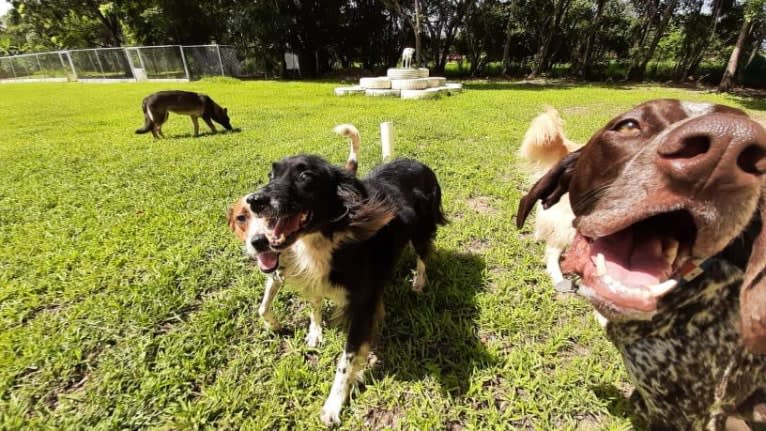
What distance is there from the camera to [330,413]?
198cm

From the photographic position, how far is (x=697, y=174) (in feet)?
2.76

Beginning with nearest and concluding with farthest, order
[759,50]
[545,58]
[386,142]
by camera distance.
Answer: [386,142], [759,50], [545,58]

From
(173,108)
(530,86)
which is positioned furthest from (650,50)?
(173,108)

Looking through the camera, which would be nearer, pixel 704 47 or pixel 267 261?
pixel 267 261

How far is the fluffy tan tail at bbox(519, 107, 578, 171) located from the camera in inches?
120

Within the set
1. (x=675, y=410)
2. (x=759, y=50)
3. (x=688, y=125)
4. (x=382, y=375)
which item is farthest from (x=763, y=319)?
(x=759, y=50)

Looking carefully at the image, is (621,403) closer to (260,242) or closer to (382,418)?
(382,418)

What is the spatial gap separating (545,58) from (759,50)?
1231cm

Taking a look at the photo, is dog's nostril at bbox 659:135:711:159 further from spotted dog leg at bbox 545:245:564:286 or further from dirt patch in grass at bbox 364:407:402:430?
spotted dog leg at bbox 545:245:564:286

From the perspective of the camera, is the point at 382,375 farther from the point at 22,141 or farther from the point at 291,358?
the point at 22,141

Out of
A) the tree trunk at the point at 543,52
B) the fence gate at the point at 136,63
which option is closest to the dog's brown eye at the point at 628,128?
the tree trunk at the point at 543,52

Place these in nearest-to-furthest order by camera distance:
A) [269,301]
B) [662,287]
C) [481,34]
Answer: [662,287] < [269,301] < [481,34]

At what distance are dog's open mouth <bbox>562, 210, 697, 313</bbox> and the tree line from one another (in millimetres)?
21238

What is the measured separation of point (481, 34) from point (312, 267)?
29.3 meters
